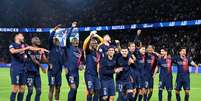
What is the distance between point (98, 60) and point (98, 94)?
3.38ft

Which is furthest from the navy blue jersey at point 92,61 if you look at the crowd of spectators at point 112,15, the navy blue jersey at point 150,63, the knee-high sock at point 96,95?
the crowd of spectators at point 112,15

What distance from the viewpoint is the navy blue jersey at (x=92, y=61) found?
48.8 feet

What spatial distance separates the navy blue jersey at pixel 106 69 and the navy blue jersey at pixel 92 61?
59cm

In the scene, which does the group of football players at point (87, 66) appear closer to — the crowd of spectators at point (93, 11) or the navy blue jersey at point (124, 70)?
the navy blue jersey at point (124, 70)

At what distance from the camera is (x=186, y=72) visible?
1847 cm

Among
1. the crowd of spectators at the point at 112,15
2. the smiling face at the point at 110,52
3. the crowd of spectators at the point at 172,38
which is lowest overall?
the smiling face at the point at 110,52

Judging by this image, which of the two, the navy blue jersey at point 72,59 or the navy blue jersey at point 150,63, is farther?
the navy blue jersey at point 150,63

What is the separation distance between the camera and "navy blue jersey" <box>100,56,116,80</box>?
1422 centimetres

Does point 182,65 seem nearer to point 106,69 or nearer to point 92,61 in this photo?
point 92,61

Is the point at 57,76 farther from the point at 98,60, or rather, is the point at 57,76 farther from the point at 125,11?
the point at 125,11

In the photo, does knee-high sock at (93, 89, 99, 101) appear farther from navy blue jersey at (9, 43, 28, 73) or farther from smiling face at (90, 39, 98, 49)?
navy blue jersey at (9, 43, 28, 73)

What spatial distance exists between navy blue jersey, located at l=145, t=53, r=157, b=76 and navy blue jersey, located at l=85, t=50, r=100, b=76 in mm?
3431

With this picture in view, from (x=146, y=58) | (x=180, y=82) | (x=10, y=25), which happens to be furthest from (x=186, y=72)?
(x=10, y=25)

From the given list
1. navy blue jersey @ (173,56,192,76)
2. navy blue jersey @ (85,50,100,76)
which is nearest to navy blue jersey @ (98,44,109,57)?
navy blue jersey @ (85,50,100,76)
